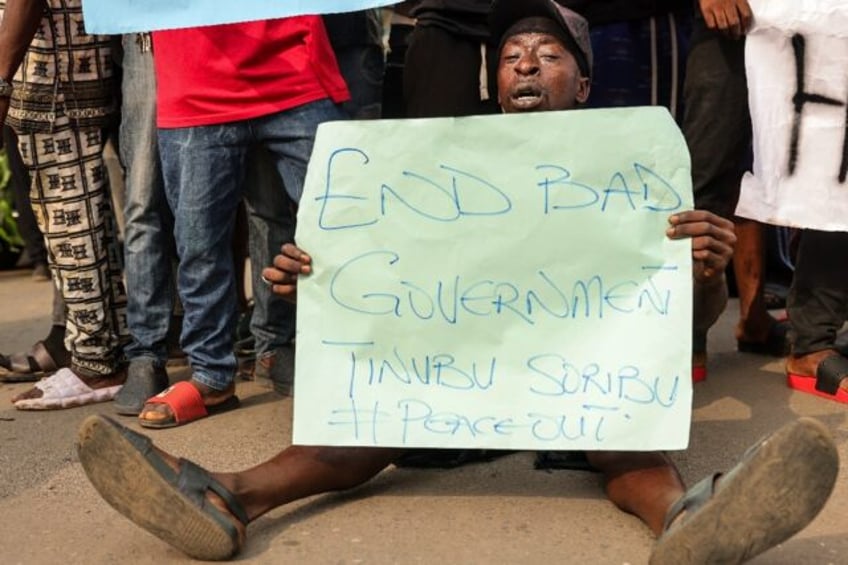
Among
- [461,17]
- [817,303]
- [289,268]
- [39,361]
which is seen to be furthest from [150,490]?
[817,303]

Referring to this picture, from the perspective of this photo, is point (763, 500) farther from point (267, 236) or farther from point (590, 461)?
point (267, 236)

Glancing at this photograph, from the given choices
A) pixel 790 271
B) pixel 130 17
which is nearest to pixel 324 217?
pixel 130 17

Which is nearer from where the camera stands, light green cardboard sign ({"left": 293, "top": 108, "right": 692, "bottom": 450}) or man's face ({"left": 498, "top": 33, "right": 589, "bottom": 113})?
light green cardboard sign ({"left": 293, "top": 108, "right": 692, "bottom": 450})

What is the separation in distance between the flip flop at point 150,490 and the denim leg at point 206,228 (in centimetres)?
124

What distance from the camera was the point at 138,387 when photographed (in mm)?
4027

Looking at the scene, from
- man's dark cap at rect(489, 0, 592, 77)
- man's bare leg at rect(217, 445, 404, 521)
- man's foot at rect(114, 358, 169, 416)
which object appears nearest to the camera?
man's bare leg at rect(217, 445, 404, 521)

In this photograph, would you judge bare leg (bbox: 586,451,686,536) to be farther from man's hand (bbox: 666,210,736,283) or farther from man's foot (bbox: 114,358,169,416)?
man's foot (bbox: 114,358,169,416)

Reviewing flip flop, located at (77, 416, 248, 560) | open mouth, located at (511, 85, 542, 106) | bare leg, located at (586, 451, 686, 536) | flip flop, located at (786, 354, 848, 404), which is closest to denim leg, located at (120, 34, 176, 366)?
open mouth, located at (511, 85, 542, 106)

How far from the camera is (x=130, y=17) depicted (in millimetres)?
3307

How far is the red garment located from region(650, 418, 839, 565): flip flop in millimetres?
1830

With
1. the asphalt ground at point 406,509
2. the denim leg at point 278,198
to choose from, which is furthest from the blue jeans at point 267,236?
the asphalt ground at point 406,509

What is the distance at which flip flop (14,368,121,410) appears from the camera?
416 centimetres

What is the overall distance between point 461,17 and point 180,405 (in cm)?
146

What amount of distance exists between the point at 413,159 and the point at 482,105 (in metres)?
1.09
